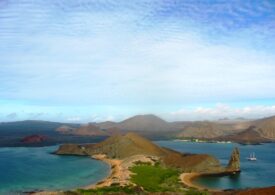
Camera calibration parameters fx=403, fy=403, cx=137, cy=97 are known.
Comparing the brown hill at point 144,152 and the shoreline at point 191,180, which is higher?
the brown hill at point 144,152

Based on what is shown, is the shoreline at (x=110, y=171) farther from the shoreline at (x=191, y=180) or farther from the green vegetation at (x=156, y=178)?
the shoreline at (x=191, y=180)

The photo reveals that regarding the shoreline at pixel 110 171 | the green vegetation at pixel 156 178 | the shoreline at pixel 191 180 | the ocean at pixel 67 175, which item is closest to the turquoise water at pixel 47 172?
the ocean at pixel 67 175

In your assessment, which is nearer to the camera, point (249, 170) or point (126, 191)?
point (126, 191)

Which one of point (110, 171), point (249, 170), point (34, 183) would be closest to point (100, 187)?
point (34, 183)

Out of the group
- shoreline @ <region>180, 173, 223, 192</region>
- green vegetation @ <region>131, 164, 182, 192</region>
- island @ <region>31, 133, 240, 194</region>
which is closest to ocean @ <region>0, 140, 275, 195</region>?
shoreline @ <region>180, 173, 223, 192</region>

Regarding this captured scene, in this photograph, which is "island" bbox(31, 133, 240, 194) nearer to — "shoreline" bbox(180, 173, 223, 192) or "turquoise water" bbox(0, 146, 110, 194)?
"shoreline" bbox(180, 173, 223, 192)

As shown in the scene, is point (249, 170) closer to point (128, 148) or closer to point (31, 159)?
point (128, 148)

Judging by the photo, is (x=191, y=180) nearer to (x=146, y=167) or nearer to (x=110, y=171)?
(x=146, y=167)
